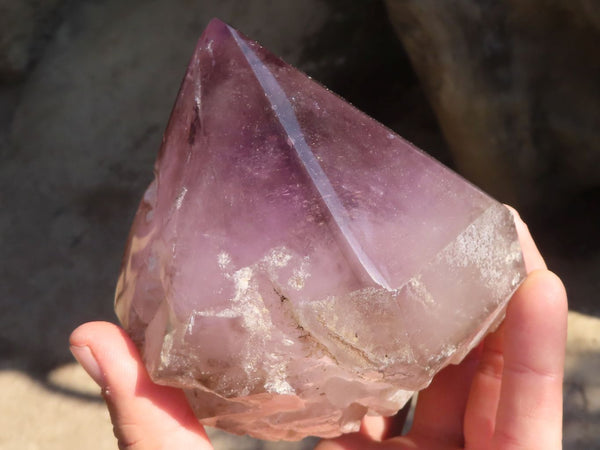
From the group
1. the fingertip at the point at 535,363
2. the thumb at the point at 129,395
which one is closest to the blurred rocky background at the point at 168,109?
the fingertip at the point at 535,363

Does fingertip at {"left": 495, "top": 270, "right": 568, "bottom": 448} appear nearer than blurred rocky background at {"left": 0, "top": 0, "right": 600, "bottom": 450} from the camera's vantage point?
Yes

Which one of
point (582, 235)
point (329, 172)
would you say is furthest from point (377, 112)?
point (329, 172)

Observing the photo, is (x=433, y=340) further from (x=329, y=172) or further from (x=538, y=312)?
(x=329, y=172)

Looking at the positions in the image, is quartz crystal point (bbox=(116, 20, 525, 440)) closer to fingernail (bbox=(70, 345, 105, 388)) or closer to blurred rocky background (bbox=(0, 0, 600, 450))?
fingernail (bbox=(70, 345, 105, 388))

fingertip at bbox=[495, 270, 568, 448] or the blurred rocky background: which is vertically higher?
the blurred rocky background

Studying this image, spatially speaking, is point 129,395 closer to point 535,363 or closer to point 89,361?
point 89,361

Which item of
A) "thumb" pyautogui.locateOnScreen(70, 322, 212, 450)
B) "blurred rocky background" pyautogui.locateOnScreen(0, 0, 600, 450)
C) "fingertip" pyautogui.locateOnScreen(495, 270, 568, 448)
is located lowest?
"thumb" pyautogui.locateOnScreen(70, 322, 212, 450)

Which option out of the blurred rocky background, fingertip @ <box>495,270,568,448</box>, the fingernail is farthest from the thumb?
the blurred rocky background
